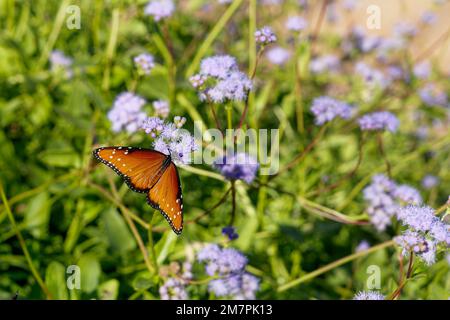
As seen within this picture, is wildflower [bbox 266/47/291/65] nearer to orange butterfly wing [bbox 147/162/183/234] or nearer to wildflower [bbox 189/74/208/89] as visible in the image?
wildflower [bbox 189/74/208/89]

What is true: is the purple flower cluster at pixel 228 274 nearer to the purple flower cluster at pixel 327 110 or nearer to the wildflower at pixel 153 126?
the wildflower at pixel 153 126

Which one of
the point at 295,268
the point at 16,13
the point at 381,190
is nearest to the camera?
the point at 381,190

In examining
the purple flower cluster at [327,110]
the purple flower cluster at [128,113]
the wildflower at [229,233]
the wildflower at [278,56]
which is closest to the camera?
the wildflower at [229,233]

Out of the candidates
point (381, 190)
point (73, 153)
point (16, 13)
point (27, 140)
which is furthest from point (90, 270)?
point (16, 13)

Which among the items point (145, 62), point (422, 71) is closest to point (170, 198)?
point (145, 62)

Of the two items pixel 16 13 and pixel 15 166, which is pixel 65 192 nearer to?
pixel 15 166

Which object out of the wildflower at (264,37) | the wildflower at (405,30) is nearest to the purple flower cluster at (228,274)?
the wildflower at (264,37)
